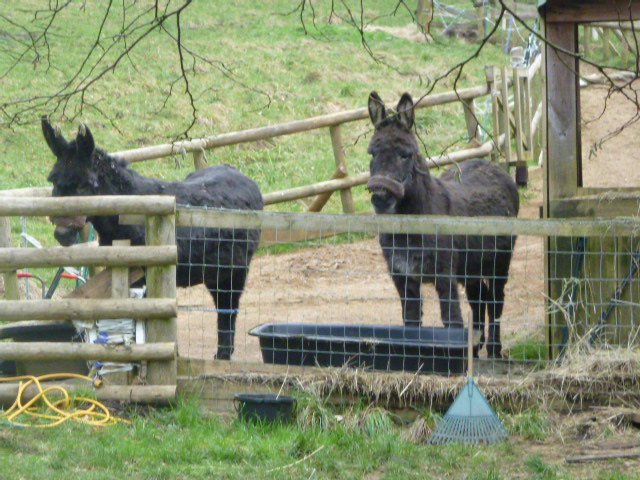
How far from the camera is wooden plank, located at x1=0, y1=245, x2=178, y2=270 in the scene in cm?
555

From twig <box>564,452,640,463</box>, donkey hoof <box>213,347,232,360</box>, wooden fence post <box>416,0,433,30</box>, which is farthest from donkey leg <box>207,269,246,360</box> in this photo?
twig <box>564,452,640,463</box>

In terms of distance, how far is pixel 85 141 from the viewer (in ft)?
21.7

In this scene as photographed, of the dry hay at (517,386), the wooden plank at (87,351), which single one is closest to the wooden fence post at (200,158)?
the wooden plank at (87,351)

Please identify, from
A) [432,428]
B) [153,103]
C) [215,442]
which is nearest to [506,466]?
[432,428]

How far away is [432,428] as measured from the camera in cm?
532

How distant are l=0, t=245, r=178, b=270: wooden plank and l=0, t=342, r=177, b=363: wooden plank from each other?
20.3 inches

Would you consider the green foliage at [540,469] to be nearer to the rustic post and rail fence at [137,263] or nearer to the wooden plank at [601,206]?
the rustic post and rail fence at [137,263]

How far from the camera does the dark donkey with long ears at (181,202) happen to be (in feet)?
21.9

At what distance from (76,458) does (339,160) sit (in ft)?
29.6

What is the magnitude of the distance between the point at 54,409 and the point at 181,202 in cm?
225

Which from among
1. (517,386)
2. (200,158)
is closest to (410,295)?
(517,386)

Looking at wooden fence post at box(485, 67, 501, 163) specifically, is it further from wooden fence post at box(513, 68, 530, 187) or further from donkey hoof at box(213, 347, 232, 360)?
donkey hoof at box(213, 347, 232, 360)

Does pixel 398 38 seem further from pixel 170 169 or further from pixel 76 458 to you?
Answer: pixel 76 458

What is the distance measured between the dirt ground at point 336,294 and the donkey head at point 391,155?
69 centimetres
